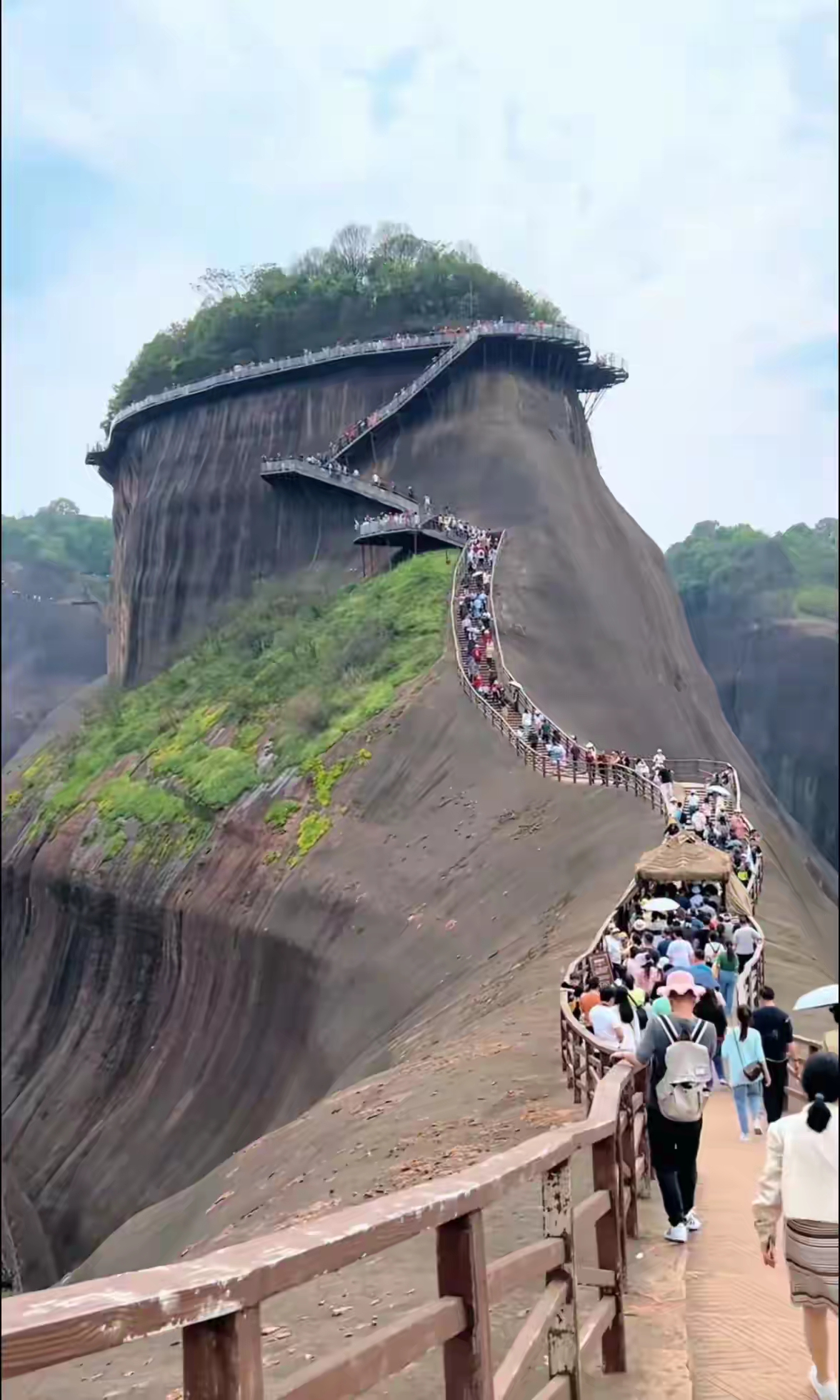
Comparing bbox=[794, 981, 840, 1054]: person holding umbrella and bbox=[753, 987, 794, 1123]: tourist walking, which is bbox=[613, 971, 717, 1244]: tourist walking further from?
bbox=[753, 987, 794, 1123]: tourist walking

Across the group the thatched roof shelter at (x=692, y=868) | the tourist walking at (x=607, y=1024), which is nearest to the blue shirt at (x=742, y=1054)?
the tourist walking at (x=607, y=1024)

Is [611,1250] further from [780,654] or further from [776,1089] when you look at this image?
[780,654]

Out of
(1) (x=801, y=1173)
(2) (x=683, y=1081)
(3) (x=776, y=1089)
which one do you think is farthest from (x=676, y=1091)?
(3) (x=776, y=1089)

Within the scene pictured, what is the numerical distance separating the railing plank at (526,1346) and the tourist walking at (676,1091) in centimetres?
224

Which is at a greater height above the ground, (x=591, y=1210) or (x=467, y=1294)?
(x=467, y=1294)

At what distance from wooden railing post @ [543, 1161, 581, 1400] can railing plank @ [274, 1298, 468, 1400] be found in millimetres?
953

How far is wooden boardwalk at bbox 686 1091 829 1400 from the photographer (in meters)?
4.73

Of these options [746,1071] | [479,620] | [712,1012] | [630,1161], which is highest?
[479,620]

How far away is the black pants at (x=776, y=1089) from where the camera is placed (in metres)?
8.45

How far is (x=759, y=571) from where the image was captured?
227 feet

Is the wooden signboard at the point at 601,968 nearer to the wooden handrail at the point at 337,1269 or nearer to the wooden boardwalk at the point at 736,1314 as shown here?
the wooden boardwalk at the point at 736,1314

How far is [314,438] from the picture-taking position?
5353 cm

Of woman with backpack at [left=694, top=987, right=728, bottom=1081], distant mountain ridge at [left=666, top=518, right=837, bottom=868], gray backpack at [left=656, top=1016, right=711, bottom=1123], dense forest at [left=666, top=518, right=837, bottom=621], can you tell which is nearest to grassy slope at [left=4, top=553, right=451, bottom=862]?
woman with backpack at [left=694, top=987, right=728, bottom=1081]

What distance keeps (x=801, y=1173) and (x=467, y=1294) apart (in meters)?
1.49
